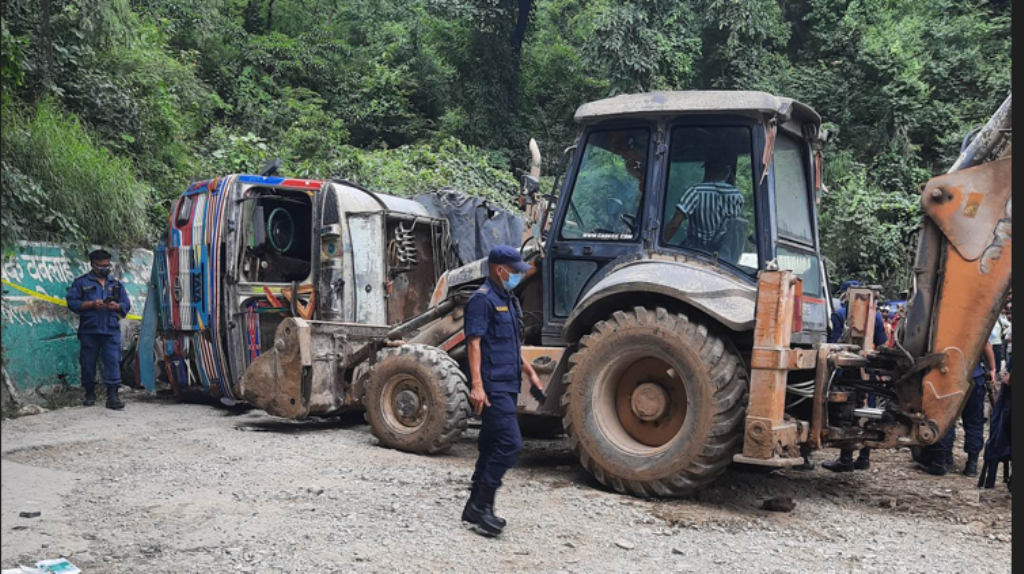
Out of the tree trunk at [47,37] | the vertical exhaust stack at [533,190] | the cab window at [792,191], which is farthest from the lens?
the tree trunk at [47,37]

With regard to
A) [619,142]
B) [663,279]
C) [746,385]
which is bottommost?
[746,385]

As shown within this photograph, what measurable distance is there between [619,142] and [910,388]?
2.54m

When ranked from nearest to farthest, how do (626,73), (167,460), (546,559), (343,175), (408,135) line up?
(546,559) → (167,460) → (343,175) → (626,73) → (408,135)

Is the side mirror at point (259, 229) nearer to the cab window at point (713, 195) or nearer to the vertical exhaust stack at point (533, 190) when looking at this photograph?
the vertical exhaust stack at point (533, 190)

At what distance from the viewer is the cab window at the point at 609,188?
6.40 metres

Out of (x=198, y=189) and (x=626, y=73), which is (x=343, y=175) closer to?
(x=198, y=189)

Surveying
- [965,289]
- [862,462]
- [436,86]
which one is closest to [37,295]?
[862,462]

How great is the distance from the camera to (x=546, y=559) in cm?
448

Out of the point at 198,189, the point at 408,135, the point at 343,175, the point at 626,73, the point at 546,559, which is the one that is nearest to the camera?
the point at 546,559

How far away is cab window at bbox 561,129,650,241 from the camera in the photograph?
640cm

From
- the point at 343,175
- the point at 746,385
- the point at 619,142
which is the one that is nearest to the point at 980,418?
the point at 746,385

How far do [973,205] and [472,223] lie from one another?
5.35m

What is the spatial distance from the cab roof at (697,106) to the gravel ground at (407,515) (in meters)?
2.57

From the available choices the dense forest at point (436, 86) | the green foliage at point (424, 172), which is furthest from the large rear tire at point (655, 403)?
the green foliage at point (424, 172)
